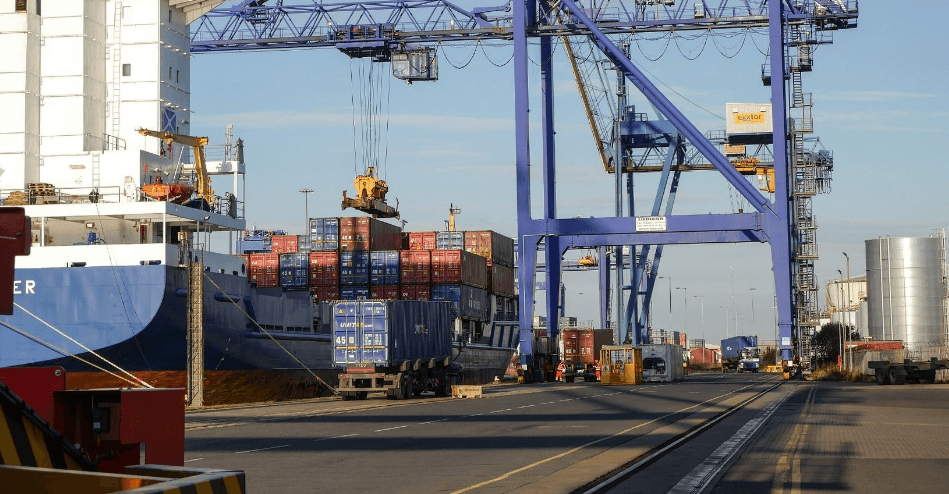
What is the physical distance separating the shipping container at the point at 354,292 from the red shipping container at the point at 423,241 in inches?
291

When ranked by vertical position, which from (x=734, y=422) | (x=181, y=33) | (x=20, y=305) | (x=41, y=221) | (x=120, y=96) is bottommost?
(x=734, y=422)

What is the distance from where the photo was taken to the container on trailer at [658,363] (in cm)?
4862

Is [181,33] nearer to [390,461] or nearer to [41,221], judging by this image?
[41,221]

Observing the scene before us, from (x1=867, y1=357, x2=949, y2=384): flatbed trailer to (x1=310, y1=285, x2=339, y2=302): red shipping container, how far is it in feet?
78.0

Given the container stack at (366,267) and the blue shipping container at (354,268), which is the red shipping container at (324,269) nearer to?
the container stack at (366,267)

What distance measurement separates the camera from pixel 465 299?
→ 52031 millimetres

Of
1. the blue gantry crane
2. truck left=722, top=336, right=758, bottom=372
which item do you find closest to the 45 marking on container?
the blue gantry crane

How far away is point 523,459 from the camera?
1394cm

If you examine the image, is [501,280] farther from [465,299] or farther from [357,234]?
[357,234]

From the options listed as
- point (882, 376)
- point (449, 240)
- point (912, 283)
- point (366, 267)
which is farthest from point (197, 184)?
point (912, 283)

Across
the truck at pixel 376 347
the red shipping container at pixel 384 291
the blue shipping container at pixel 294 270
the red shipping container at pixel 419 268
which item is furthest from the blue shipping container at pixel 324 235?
the truck at pixel 376 347

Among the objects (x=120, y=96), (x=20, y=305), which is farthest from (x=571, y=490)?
(x=120, y=96)

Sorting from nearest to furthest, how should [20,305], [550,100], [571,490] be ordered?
[571,490], [20,305], [550,100]

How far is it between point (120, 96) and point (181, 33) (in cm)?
332
